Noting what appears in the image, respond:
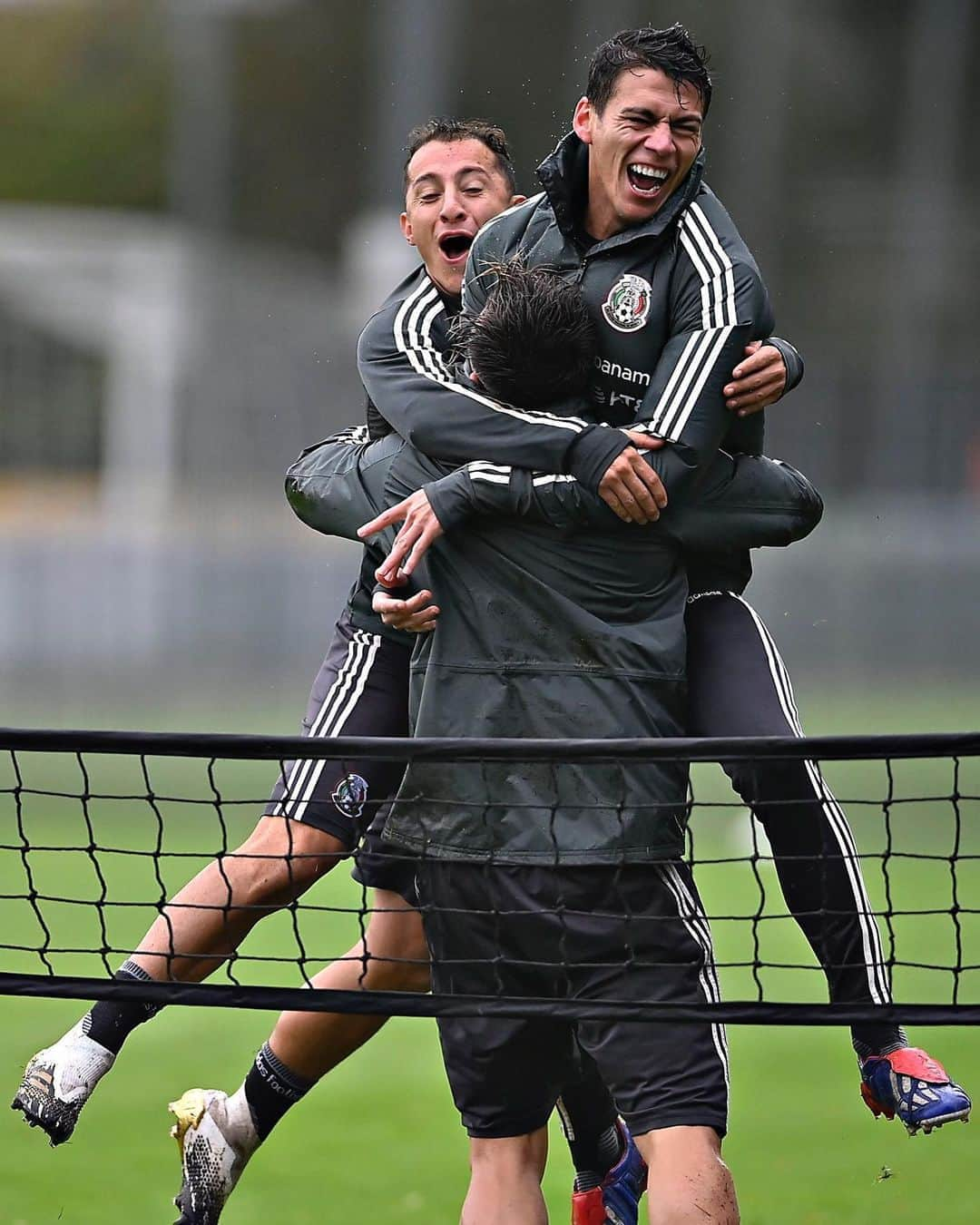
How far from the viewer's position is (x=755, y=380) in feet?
7.91

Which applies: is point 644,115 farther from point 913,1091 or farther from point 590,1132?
point 590,1132

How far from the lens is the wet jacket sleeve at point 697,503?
237 cm

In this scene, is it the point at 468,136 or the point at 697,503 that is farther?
the point at 468,136

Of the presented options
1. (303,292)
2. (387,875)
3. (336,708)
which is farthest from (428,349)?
(303,292)

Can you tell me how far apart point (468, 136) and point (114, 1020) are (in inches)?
56.0

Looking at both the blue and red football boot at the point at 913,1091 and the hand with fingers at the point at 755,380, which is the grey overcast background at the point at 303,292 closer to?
the hand with fingers at the point at 755,380

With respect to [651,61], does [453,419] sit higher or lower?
lower

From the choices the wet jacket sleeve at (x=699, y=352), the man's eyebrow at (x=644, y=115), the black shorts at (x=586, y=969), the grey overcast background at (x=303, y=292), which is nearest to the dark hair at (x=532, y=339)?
the wet jacket sleeve at (x=699, y=352)

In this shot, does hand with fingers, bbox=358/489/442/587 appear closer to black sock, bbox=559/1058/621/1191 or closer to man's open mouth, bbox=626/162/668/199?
man's open mouth, bbox=626/162/668/199

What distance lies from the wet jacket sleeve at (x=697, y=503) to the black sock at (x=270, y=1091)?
46.8 inches

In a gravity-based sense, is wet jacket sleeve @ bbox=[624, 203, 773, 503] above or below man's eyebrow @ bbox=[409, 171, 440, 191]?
below

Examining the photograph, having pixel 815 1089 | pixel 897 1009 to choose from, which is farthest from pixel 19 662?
pixel 897 1009

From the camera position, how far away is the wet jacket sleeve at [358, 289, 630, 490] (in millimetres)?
2355

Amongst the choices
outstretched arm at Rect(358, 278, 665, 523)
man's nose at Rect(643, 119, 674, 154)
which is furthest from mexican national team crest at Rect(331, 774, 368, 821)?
man's nose at Rect(643, 119, 674, 154)
